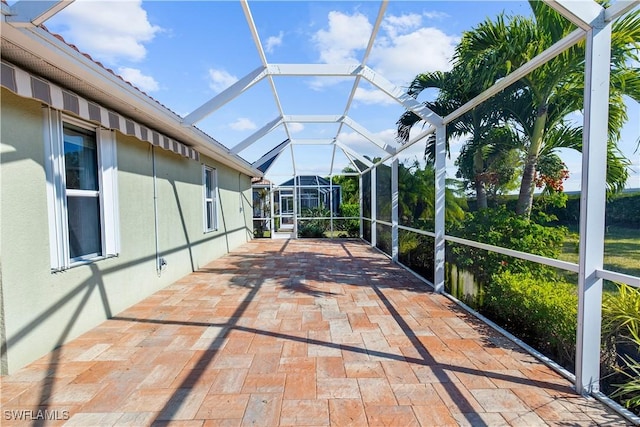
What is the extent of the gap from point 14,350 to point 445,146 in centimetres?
535

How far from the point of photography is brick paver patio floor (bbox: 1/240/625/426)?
2.13m

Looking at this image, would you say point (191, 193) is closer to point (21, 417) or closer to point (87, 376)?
point (87, 376)

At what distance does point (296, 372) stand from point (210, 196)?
6.57m

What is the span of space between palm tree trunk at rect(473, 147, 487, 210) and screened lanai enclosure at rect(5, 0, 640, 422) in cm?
6

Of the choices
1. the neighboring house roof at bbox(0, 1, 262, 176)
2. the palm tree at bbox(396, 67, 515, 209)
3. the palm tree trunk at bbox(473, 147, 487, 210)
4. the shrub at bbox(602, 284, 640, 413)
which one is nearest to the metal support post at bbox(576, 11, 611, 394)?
the shrub at bbox(602, 284, 640, 413)

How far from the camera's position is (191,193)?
6.82 metres

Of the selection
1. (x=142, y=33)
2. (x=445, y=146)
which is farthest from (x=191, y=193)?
(x=445, y=146)

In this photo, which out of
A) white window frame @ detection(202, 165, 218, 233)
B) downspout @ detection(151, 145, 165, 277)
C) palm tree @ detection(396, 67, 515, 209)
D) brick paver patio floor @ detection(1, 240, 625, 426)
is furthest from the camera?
white window frame @ detection(202, 165, 218, 233)

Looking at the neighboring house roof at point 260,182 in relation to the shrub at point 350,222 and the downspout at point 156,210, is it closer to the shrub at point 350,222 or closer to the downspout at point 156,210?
the shrub at point 350,222

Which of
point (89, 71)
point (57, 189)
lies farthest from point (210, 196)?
point (89, 71)

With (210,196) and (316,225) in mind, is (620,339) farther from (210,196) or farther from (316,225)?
(316,225)

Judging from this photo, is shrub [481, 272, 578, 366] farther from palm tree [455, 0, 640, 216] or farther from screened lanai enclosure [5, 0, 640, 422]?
palm tree [455, 0, 640, 216]

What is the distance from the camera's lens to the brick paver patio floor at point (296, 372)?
2.13 meters

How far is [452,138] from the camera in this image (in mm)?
5160
